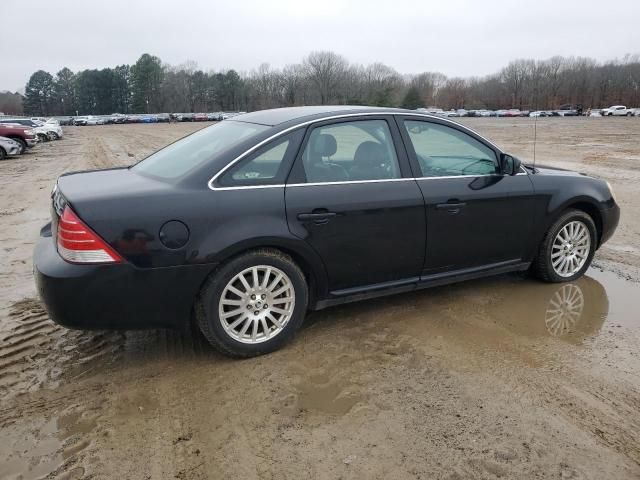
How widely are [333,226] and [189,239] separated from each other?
1.02 m

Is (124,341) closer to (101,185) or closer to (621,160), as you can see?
(101,185)

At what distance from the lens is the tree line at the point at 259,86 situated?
339ft

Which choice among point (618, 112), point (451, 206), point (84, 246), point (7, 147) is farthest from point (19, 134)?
point (618, 112)

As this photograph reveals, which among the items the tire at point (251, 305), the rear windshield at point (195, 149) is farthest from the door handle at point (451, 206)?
the rear windshield at point (195, 149)

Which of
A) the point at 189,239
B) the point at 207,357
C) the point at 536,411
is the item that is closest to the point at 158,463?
the point at 207,357

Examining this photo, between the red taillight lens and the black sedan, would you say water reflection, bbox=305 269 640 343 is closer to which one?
the black sedan

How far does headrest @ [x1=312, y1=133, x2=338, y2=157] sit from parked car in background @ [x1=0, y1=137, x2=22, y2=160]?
1963cm

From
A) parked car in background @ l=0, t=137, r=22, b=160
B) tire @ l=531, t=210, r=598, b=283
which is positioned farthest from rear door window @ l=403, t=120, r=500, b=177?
parked car in background @ l=0, t=137, r=22, b=160

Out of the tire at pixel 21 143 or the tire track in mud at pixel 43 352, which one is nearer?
the tire track in mud at pixel 43 352

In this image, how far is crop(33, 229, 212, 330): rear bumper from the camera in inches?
120

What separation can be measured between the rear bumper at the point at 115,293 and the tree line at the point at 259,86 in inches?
3981

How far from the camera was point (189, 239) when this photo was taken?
10.5 feet

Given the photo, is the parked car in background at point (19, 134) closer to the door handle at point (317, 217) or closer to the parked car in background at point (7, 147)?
the parked car in background at point (7, 147)

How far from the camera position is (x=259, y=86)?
112438 millimetres
